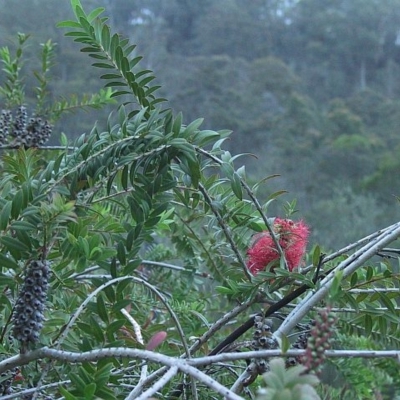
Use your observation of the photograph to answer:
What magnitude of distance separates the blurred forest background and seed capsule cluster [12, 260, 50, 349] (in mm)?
4378

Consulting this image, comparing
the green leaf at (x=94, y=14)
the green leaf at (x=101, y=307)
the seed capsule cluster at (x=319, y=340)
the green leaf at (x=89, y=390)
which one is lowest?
the green leaf at (x=89, y=390)

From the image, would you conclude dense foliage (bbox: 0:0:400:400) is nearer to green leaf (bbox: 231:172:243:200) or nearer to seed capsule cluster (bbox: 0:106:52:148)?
green leaf (bbox: 231:172:243:200)

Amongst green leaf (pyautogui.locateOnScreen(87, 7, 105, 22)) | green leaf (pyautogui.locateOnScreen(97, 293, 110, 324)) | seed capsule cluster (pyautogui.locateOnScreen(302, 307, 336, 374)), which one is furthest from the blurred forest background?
seed capsule cluster (pyautogui.locateOnScreen(302, 307, 336, 374))

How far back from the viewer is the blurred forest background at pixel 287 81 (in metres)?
6.68

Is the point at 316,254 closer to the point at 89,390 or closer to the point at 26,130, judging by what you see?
the point at 89,390

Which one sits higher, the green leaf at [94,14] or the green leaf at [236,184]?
the green leaf at [94,14]

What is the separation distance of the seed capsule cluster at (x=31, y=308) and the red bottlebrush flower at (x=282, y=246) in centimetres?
19

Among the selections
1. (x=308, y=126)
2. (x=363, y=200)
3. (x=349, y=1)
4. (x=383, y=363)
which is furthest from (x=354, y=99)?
(x=383, y=363)

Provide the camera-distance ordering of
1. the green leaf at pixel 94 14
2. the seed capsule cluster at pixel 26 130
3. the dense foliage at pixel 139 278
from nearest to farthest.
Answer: the dense foliage at pixel 139 278, the green leaf at pixel 94 14, the seed capsule cluster at pixel 26 130

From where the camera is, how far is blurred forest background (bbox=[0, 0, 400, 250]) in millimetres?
6676

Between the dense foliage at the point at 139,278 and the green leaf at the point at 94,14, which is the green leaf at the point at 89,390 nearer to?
the dense foliage at the point at 139,278

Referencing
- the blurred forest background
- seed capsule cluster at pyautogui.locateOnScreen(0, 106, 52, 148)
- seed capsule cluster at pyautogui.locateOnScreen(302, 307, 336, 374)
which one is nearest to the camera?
seed capsule cluster at pyautogui.locateOnScreen(302, 307, 336, 374)

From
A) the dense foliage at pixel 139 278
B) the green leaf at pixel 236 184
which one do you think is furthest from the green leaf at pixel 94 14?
the green leaf at pixel 236 184

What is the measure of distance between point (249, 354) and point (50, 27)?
25.8ft
